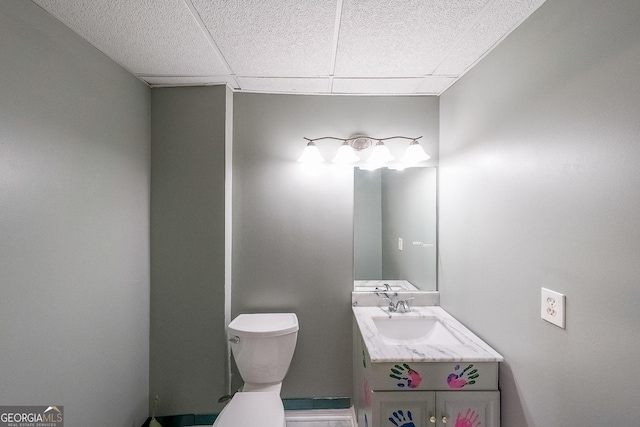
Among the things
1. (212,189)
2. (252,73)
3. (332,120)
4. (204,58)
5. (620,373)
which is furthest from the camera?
(332,120)

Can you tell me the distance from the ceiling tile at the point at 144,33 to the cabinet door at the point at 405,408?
6.03ft

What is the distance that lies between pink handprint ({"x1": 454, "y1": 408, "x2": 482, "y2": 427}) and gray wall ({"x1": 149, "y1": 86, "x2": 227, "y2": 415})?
53.9 inches

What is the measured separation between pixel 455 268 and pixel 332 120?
1.26 m

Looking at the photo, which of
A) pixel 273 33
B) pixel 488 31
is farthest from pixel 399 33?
pixel 273 33

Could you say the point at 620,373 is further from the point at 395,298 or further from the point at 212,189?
the point at 212,189

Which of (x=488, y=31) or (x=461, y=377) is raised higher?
(x=488, y=31)

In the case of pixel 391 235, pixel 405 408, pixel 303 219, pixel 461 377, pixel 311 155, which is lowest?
pixel 405 408

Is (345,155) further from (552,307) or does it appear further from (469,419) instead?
(469,419)

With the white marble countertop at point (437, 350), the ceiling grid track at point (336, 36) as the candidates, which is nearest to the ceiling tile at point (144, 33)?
the ceiling grid track at point (336, 36)

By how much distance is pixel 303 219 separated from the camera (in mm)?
2000

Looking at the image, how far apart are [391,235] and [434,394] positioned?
980mm

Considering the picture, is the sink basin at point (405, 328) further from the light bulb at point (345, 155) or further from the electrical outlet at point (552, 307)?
the light bulb at point (345, 155)

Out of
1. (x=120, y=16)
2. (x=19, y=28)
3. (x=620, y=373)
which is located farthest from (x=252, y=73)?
(x=620, y=373)

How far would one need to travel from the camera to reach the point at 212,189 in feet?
6.14
